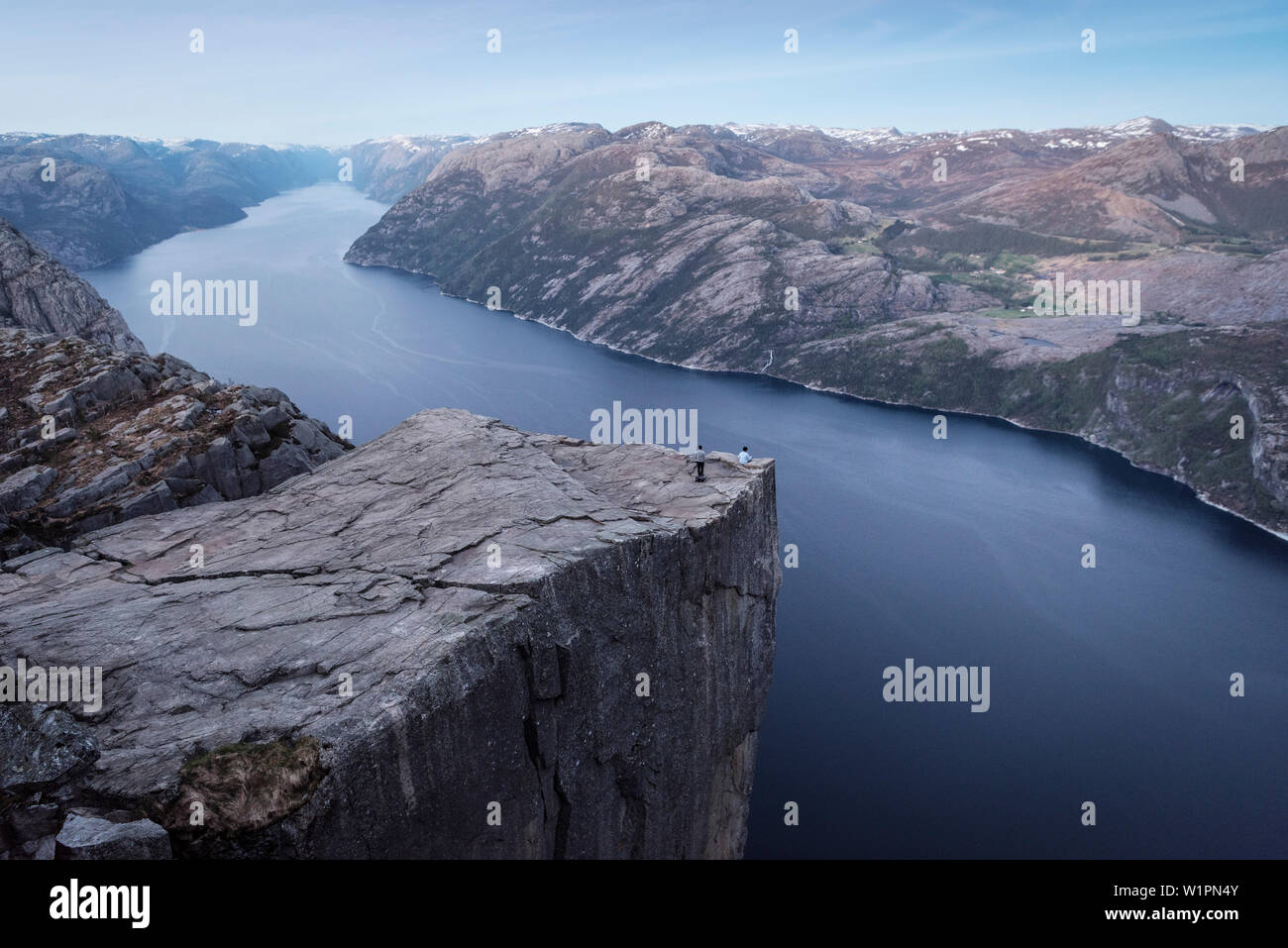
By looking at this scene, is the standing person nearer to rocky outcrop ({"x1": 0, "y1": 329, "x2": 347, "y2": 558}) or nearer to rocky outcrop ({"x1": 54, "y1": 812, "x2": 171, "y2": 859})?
rocky outcrop ({"x1": 0, "y1": 329, "x2": 347, "y2": 558})

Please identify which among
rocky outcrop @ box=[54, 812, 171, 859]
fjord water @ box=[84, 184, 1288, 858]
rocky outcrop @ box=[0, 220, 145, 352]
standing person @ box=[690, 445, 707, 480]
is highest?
rocky outcrop @ box=[0, 220, 145, 352]

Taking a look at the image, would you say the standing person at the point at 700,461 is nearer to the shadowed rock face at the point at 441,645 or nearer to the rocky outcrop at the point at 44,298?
the shadowed rock face at the point at 441,645

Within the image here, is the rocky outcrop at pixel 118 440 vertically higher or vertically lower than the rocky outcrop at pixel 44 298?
lower

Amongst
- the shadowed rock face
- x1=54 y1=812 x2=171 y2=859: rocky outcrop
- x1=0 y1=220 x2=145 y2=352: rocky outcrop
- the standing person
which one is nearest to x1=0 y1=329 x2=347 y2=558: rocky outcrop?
the shadowed rock face

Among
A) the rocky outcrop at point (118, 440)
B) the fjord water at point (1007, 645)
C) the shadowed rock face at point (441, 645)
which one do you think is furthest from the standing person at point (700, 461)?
the rocky outcrop at point (118, 440)

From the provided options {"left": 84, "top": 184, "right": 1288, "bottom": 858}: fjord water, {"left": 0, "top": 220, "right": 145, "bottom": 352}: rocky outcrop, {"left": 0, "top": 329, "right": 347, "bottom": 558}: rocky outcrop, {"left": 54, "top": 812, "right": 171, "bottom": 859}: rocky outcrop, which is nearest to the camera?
{"left": 54, "top": 812, "right": 171, "bottom": 859}: rocky outcrop

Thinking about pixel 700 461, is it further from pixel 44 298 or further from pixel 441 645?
pixel 44 298

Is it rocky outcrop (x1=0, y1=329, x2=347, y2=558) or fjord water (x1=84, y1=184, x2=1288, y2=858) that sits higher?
rocky outcrop (x1=0, y1=329, x2=347, y2=558)
